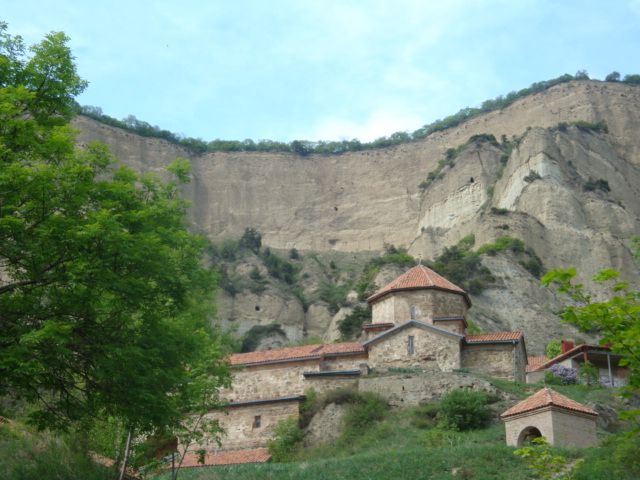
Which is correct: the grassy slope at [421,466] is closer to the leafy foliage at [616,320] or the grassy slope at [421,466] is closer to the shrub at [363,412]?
the shrub at [363,412]

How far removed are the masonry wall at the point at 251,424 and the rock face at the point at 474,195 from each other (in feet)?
59.7

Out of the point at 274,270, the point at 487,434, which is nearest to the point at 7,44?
the point at 487,434

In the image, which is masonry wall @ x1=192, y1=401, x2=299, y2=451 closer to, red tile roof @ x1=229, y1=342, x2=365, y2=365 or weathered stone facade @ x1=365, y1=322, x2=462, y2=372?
red tile roof @ x1=229, y1=342, x2=365, y2=365

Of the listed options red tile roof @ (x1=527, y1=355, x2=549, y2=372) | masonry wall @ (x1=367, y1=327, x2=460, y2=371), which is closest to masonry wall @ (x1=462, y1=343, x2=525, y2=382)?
masonry wall @ (x1=367, y1=327, x2=460, y2=371)

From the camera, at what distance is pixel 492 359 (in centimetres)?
3609

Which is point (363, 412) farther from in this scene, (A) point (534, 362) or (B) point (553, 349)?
(B) point (553, 349)

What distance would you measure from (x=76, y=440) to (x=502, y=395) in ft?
64.9

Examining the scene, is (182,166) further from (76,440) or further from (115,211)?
(76,440)

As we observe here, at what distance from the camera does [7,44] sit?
13742mm

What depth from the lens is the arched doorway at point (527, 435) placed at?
26148 millimetres

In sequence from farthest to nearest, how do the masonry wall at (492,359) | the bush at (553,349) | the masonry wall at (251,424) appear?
the bush at (553,349), the masonry wall at (492,359), the masonry wall at (251,424)

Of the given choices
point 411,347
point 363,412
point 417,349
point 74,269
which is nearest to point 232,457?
point 363,412

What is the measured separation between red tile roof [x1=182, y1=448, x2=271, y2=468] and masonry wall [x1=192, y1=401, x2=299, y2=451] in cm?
94

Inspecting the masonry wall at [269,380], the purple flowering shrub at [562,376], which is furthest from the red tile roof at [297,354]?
the purple flowering shrub at [562,376]
